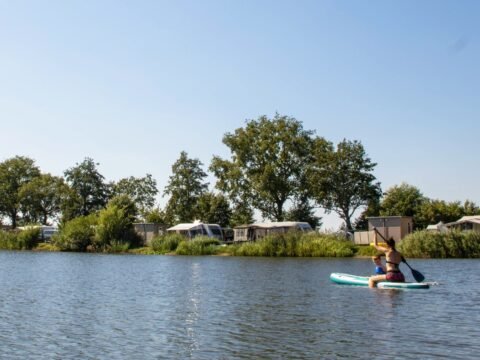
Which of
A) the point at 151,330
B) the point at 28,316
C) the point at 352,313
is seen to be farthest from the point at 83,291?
the point at 352,313

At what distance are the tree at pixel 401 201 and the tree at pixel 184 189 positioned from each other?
36.7 metres

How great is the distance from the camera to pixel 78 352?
17609 millimetres

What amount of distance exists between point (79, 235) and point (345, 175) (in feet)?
148

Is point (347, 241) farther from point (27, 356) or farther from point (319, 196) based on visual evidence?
point (27, 356)

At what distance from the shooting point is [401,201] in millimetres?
116812

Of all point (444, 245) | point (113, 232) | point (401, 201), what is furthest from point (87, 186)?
point (444, 245)

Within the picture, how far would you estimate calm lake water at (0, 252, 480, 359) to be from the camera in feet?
58.2

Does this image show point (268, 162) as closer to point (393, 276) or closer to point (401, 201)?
point (401, 201)

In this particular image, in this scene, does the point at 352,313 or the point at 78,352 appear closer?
the point at 78,352

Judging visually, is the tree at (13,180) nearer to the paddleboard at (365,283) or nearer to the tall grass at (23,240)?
the tall grass at (23,240)

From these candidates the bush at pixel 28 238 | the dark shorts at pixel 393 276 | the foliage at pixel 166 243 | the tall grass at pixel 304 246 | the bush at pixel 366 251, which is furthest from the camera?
the bush at pixel 28 238

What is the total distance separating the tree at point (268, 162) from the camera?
4038 inches

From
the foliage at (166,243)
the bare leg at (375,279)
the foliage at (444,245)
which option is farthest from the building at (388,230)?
the bare leg at (375,279)

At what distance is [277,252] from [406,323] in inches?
1810
